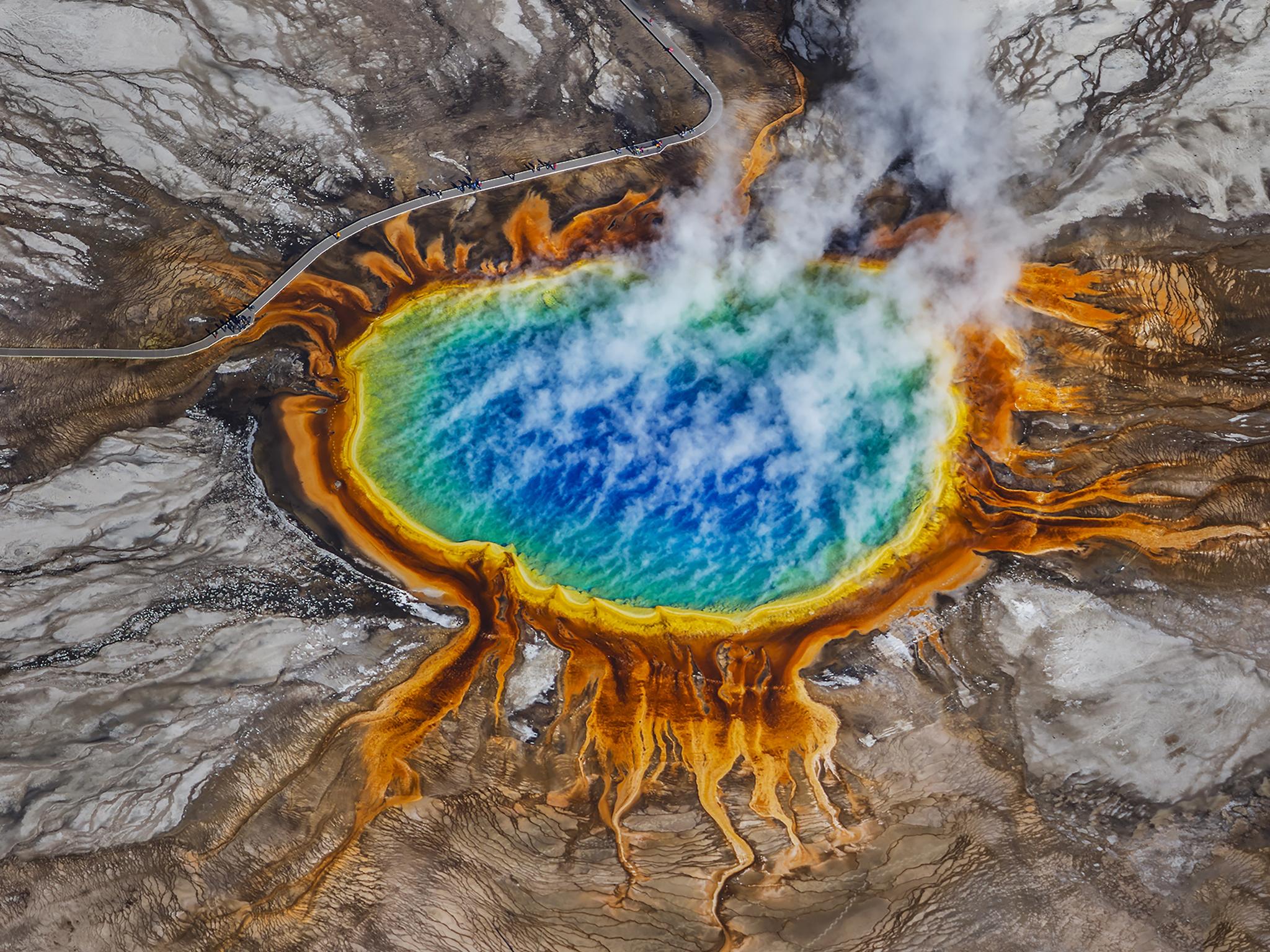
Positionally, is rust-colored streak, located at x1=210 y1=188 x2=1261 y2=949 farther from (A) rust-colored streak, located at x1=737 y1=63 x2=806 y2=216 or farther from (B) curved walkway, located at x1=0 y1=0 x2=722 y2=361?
(B) curved walkway, located at x1=0 y1=0 x2=722 y2=361

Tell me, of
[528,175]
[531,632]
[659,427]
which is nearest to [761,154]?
[528,175]

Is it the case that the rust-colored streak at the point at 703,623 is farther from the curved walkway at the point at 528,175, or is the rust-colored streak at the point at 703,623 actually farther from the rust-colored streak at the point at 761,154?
the curved walkway at the point at 528,175

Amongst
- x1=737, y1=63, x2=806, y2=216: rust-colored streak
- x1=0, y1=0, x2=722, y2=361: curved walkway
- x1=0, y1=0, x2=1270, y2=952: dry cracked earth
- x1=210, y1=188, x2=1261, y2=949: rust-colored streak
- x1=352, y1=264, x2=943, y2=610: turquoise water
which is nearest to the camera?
x1=0, y1=0, x2=1270, y2=952: dry cracked earth

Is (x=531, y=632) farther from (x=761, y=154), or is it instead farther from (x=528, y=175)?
(x=761, y=154)

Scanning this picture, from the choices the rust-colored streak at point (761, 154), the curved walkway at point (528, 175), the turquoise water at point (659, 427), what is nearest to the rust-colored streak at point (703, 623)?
the rust-colored streak at point (761, 154)

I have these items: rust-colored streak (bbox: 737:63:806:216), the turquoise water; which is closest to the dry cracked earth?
rust-colored streak (bbox: 737:63:806:216)

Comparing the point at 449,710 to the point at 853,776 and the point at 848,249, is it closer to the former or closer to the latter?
the point at 853,776
